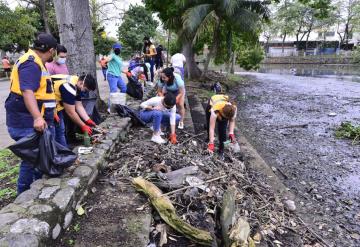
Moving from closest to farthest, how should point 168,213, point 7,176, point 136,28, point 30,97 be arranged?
point 30,97 → point 168,213 → point 7,176 → point 136,28

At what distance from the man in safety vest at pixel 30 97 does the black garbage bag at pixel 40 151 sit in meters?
0.10

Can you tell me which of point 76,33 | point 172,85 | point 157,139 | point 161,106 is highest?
point 76,33

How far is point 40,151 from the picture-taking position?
3.04m

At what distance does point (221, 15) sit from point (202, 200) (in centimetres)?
1439

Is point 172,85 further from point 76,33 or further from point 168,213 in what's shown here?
point 168,213

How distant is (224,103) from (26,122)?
3318mm

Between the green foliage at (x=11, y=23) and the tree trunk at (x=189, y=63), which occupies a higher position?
the green foliage at (x=11, y=23)

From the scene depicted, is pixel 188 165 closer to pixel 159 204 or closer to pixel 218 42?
pixel 159 204

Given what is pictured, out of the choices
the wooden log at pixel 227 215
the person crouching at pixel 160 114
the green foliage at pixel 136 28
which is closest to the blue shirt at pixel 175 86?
the person crouching at pixel 160 114

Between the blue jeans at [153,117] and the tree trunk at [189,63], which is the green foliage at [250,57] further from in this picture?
the blue jeans at [153,117]

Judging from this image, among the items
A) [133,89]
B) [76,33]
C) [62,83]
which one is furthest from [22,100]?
[133,89]

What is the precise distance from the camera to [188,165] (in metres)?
4.55

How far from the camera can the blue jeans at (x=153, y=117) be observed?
5477mm

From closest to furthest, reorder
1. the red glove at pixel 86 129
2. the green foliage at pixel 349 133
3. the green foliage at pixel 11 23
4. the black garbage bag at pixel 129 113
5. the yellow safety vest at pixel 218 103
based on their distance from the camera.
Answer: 1. the red glove at pixel 86 129
2. the yellow safety vest at pixel 218 103
3. the black garbage bag at pixel 129 113
4. the green foliage at pixel 349 133
5. the green foliage at pixel 11 23
